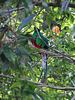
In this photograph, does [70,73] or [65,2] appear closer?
[65,2]

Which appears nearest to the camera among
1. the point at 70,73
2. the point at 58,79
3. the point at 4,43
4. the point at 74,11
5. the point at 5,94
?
the point at 4,43

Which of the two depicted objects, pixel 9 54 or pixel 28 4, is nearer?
pixel 28 4

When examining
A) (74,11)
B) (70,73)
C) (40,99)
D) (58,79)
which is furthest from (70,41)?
(40,99)

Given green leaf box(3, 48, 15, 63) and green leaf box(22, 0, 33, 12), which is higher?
green leaf box(22, 0, 33, 12)

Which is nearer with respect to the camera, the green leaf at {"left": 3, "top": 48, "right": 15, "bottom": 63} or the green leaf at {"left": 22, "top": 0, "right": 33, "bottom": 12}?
the green leaf at {"left": 22, "top": 0, "right": 33, "bottom": 12}

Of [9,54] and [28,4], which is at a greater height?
[28,4]

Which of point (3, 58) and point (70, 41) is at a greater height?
point (3, 58)

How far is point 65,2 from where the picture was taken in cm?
129

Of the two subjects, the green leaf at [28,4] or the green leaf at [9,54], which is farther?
the green leaf at [9,54]

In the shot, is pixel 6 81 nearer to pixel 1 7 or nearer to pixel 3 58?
pixel 3 58

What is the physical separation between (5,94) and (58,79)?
4.44 feet

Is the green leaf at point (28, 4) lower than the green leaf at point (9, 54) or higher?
higher

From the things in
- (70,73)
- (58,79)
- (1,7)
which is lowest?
(58,79)

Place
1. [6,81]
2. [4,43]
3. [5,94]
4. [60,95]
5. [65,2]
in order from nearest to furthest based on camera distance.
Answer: [65,2] < [4,43] < [60,95] < [6,81] < [5,94]
